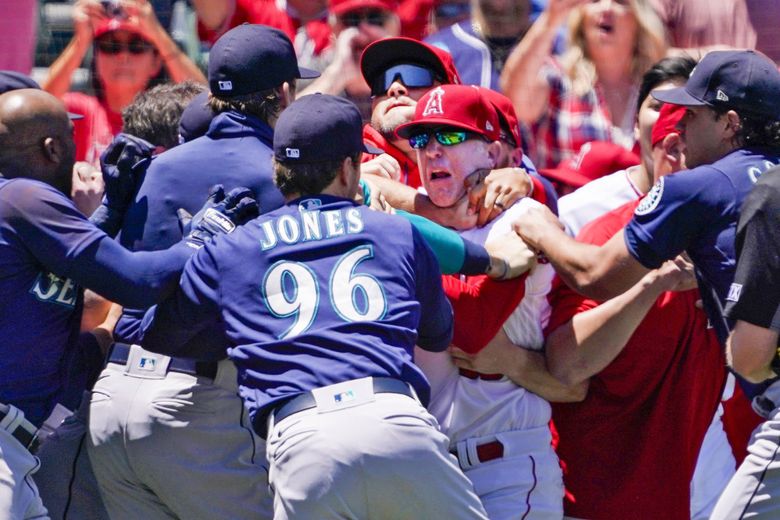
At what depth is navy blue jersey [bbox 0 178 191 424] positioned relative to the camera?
12.0ft

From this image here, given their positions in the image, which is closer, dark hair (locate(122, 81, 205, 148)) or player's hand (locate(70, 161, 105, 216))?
dark hair (locate(122, 81, 205, 148))

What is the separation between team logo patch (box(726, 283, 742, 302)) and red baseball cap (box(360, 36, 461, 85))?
5.10 ft

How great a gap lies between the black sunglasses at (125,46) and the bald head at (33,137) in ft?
7.05

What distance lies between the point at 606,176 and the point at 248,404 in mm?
1962

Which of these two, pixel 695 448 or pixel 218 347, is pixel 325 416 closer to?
pixel 218 347

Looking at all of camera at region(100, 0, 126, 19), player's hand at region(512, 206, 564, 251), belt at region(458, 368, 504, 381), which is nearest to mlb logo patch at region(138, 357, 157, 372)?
belt at region(458, 368, 504, 381)

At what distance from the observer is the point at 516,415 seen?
13.3 ft

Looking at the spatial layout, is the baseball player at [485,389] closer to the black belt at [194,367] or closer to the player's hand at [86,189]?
the black belt at [194,367]

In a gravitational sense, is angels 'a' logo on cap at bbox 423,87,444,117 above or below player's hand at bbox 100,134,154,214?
above

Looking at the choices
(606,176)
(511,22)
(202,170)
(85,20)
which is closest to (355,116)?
(202,170)

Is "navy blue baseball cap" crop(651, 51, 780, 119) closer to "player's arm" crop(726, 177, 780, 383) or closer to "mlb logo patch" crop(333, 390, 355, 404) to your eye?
"player's arm" crop(726, 177, 780, 383)

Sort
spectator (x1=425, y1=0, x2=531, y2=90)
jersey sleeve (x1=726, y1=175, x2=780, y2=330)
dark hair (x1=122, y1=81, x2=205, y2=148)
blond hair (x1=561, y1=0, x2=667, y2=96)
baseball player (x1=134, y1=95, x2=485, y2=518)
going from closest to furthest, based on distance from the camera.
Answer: baseball player (x1=134, y1=95, x2=485, y2=518), jersey sleeve (x1=726, y1=175, x2=780, y2=330), dark hair (x1=122, y1=81, x2=205, y2=148), blond hair (x1=561, y1=0, x2=667, y2=96), spectator (x1=425, y1=0, x2=531, y2=90)

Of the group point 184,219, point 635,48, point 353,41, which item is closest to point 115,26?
point 353,41

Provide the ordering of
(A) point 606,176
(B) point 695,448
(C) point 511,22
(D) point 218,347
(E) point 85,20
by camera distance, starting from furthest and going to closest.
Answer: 1. (E) point 85,20
2. (C) point 511,22
3. (A) point 606,176
4. (B) point 695,448
5. (D) point 218,347
